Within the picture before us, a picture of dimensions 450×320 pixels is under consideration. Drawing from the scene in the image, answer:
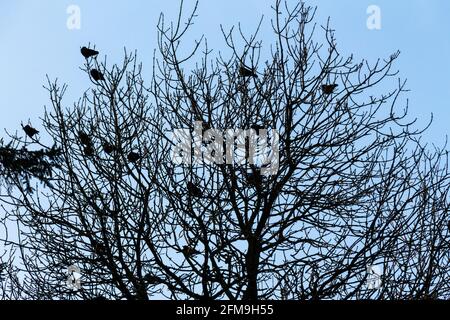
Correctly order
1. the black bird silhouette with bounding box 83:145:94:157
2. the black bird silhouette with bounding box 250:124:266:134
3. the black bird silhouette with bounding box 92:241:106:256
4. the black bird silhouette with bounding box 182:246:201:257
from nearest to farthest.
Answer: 1. the black bird silhouette with bounding box 182:246:201:257
2. the black bird silhouette with bounding box 92:241:106:256
3. the black bird silhouette with bounding box 250:124:266:134
4. the black bird silhouette with bounding box 83:145:94:157

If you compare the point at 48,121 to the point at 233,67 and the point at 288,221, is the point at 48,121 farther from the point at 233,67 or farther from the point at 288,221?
the point at 288,221

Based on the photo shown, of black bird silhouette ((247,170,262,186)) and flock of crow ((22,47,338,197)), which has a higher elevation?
flock of crow ((22,47,338,197))

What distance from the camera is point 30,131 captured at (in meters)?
8.82

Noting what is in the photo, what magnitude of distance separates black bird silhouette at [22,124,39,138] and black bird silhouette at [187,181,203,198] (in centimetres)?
255

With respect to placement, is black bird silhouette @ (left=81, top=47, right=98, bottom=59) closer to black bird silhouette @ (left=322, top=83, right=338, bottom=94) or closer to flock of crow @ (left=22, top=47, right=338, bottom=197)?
flock of crow @ (left=22, top=47, right=338, bottom=197)

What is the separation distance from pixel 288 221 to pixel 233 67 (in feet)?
7.39

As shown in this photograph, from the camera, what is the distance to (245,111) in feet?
26.7

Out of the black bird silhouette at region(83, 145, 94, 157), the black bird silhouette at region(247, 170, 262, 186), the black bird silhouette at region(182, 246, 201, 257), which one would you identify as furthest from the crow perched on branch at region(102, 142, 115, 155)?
the black bird silhouette at region(247, 170, 262, 186)

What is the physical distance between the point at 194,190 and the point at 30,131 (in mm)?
2652

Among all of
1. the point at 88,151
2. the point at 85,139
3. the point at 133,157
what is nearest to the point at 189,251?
the point at 133,157

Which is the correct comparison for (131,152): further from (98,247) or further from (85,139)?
(98,247)

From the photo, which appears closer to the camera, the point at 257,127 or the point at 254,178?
the point at 254,178

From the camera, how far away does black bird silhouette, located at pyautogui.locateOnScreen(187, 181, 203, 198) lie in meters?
7.64
